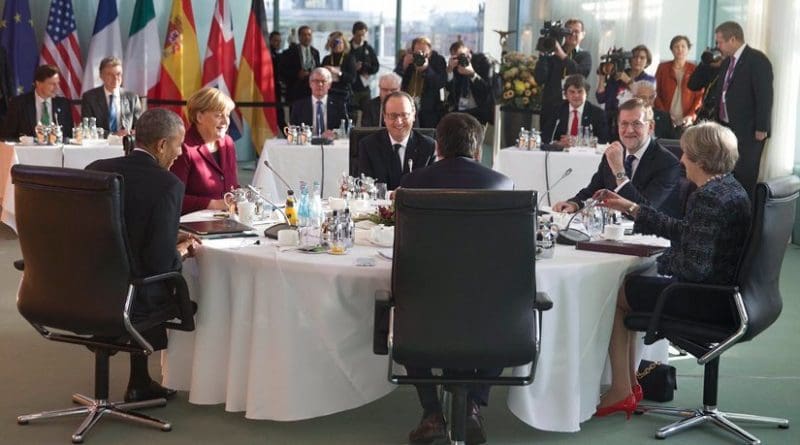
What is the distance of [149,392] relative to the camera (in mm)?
4344

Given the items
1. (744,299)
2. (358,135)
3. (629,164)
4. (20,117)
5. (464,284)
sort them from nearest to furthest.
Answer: (464,284) → (744,299) → (629,164) → (358,135) → (20,117)

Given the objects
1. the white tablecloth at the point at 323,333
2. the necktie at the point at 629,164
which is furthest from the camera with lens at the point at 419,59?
the white tablecloth at the point at 323,333

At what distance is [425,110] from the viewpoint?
1010cm

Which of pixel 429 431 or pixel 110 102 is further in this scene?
pixel 110 102

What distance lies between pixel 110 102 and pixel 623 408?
18.4 feet

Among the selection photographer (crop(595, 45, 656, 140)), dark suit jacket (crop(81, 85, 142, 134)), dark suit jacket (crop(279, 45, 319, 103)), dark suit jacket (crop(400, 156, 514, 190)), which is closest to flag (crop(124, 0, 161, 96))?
dark suit jacket (crop(279, 45, 319, 103))

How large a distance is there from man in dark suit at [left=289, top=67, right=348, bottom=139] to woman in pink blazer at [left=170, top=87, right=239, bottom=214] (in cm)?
302

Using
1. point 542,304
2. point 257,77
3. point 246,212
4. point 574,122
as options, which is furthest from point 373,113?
point 542,304

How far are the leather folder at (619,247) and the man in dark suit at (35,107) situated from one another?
523cm

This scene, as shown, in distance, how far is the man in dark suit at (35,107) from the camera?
8.14 metres

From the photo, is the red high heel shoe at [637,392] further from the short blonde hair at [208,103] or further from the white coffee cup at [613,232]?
the short blonde hair at [208,103]

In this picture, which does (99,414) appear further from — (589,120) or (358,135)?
(589,120)

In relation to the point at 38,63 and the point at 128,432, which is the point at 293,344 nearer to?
the point at 128,432

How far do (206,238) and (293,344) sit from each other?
611 mm
